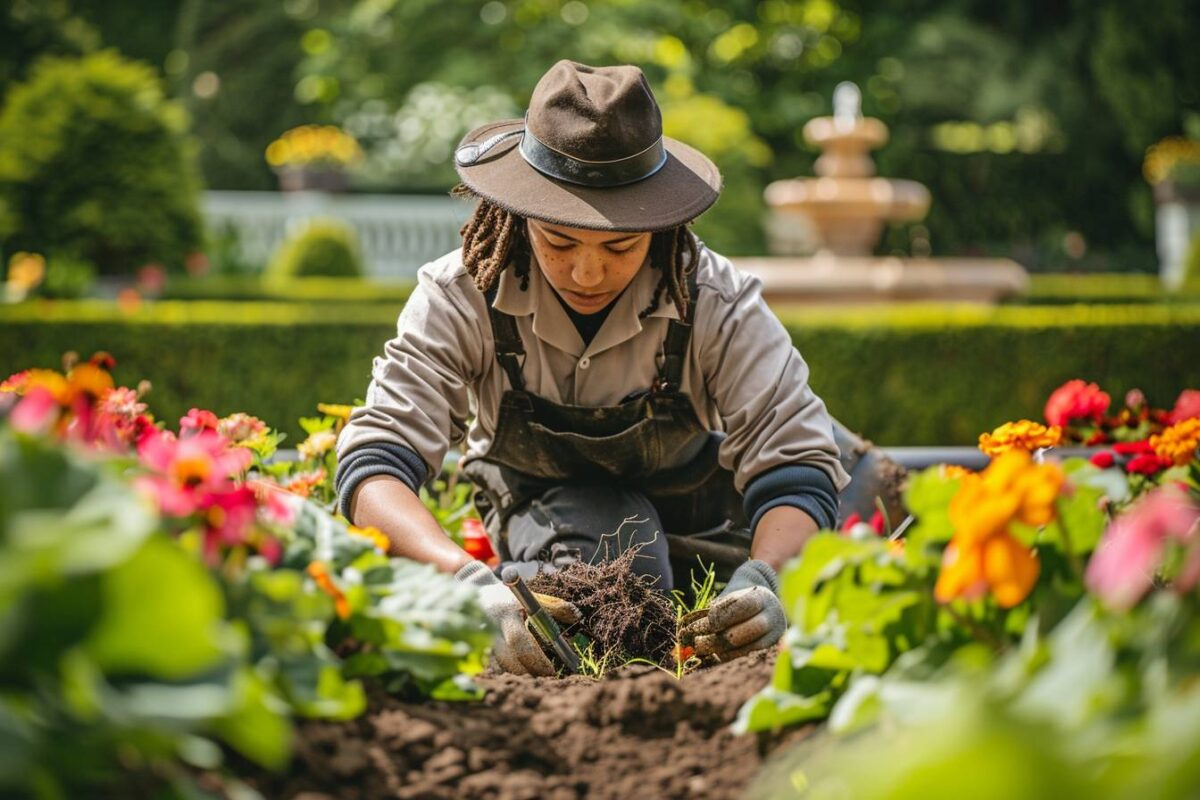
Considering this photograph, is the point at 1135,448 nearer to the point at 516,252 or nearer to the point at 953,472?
the point at 953,472

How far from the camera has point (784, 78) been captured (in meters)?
21.6

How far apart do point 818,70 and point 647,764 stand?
21140 mm

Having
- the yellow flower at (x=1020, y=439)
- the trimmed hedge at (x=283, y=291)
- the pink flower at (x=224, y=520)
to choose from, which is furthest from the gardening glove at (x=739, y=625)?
the trimmed hedge at (x=283, y=291)

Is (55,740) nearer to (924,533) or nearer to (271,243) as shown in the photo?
(924,533)

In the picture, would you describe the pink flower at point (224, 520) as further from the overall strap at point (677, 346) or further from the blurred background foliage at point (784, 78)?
the blurred background foliage at point (784, 78)

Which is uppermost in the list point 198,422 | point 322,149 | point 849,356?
point 198,422

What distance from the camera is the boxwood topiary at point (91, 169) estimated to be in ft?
38.7

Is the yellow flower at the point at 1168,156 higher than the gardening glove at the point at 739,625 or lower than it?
lower

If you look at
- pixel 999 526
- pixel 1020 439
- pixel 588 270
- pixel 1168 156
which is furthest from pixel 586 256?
pixel 1168 156

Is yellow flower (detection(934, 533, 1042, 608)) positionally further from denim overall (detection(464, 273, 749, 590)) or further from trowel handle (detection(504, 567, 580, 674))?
denim overall (detection(464, 273, 749, 590))

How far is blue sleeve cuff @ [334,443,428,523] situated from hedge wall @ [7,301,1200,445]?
403 centimetres

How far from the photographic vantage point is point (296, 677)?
1202mm

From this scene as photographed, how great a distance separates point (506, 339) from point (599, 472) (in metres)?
0.39

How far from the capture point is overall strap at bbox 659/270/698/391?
2.58 m
